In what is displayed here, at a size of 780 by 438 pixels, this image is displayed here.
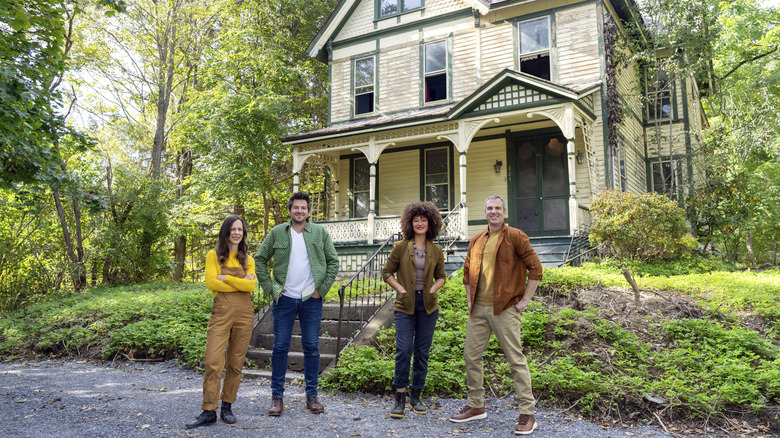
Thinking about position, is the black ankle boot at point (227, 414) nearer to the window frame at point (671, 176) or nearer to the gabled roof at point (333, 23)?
the window frame at point (671, 176)

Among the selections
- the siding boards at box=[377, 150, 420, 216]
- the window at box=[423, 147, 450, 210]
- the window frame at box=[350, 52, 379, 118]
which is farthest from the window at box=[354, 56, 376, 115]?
the window at box=[423, 147, 450, 210]

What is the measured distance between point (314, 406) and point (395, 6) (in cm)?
1373

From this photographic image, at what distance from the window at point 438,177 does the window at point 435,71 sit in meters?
1.62

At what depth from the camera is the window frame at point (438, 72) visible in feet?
46.8

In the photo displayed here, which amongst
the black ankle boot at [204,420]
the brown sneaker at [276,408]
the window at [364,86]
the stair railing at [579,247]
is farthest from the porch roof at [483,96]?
the black ankle boot at [204,420]

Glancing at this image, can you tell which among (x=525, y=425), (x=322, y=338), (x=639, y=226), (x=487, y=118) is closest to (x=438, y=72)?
(x=487, y=118)

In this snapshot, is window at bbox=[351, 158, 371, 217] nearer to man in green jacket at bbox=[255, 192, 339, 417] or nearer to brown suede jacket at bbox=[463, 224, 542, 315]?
man in green jacket at bbox=[255, 192, 339, 417]

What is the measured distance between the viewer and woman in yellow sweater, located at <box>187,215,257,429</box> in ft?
13.4

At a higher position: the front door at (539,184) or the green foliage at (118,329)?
the front door at (539,184)

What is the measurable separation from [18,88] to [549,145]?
35.1ft

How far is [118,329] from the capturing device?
8.03m

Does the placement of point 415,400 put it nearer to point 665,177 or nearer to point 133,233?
point 133,233

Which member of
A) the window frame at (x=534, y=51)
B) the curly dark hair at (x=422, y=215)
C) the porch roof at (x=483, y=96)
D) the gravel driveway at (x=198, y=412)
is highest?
the window frame at (x=534, y=51)

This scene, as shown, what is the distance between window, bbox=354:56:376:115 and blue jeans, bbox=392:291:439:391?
38.8 feet
